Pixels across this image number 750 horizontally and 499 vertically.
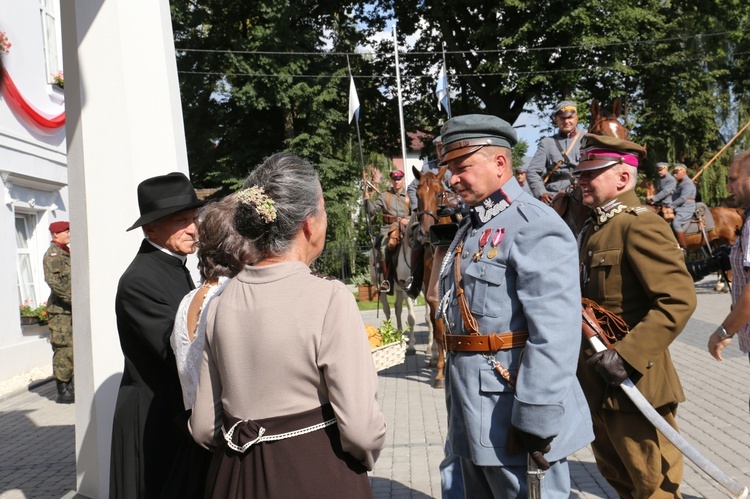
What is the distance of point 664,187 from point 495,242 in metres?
15.6

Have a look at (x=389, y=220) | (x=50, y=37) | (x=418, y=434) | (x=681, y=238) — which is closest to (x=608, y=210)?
(x=418, y=434)

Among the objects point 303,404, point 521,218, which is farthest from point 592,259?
point 303,404

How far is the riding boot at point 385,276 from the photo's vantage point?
10938mm

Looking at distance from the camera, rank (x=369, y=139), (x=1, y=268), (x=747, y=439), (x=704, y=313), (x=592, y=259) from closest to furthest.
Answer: (x=592, y=259)
(x=747, y=439)
(x=1, y=268)
(x=704, y=313)
(x=369, y=139)

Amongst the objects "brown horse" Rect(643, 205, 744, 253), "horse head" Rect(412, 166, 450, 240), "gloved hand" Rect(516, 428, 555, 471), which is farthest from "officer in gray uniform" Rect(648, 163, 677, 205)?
"gloved hand" Rect(516, 428, 555, 471)

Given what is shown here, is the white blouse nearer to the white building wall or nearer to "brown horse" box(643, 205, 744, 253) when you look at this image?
the white building wall

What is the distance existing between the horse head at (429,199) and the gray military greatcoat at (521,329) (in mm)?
5259

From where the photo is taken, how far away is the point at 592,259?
4.00 m

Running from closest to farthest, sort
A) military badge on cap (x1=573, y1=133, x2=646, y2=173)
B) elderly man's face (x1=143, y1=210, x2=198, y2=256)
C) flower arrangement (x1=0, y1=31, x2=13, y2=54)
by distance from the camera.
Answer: elderly man's face (x1=143, y1=210, x2=198, y2=256)
military badge on cap (x1=573, y1=133, x2=646, y2=173)
flower arrangement (x1=0, y1=31, x2=13, y2=54)

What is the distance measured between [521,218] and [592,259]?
1.14 meters

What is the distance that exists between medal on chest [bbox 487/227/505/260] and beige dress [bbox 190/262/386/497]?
2.50 feet

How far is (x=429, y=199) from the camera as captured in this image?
28.1 ft

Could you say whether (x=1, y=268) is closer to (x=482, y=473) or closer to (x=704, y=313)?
(x=482, y=473)

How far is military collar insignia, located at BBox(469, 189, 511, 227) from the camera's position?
3.14 metres
